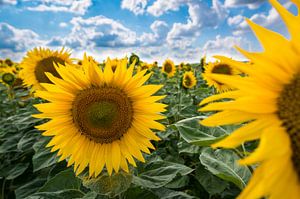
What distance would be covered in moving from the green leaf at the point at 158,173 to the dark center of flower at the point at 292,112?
118 cm

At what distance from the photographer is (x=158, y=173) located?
2213mm

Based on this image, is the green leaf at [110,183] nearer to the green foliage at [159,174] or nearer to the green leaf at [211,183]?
the green foliage at [159,174]

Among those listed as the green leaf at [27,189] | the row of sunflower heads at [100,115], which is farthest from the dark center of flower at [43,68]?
the row of sunflower heads at [100,115]

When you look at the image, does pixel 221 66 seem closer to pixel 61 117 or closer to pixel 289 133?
pixel 61 117

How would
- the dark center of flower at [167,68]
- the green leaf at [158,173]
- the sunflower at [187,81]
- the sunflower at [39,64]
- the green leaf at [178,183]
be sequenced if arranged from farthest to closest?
the dark center of flower at [167,68], the sunflower at [187,81], the sunflower at [39,64], the green leaf at [178,183], the green leaf at [158,173]

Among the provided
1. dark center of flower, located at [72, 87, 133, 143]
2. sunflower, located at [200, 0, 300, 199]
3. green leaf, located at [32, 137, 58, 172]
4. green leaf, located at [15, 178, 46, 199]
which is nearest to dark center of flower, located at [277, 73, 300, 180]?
sunflower, located at [200, 0, 300, 199]

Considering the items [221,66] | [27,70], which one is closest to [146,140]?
[27,70]

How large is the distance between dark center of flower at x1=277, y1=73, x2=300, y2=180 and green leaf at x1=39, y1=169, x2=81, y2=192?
1.72 metres

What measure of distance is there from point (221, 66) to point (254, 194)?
16.8 feet

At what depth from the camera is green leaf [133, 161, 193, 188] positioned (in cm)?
210

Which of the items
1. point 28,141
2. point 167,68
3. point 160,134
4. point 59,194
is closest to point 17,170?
point 28,141

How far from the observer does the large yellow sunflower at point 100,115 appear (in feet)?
7.34

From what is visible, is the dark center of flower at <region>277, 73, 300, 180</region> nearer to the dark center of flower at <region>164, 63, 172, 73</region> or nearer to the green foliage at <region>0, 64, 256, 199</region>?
the green foliage at <region>0, 64, 256, 199</region>

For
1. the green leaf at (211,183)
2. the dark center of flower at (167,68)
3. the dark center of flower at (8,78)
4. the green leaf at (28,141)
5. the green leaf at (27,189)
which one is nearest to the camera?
the green leaf at (211,183)
